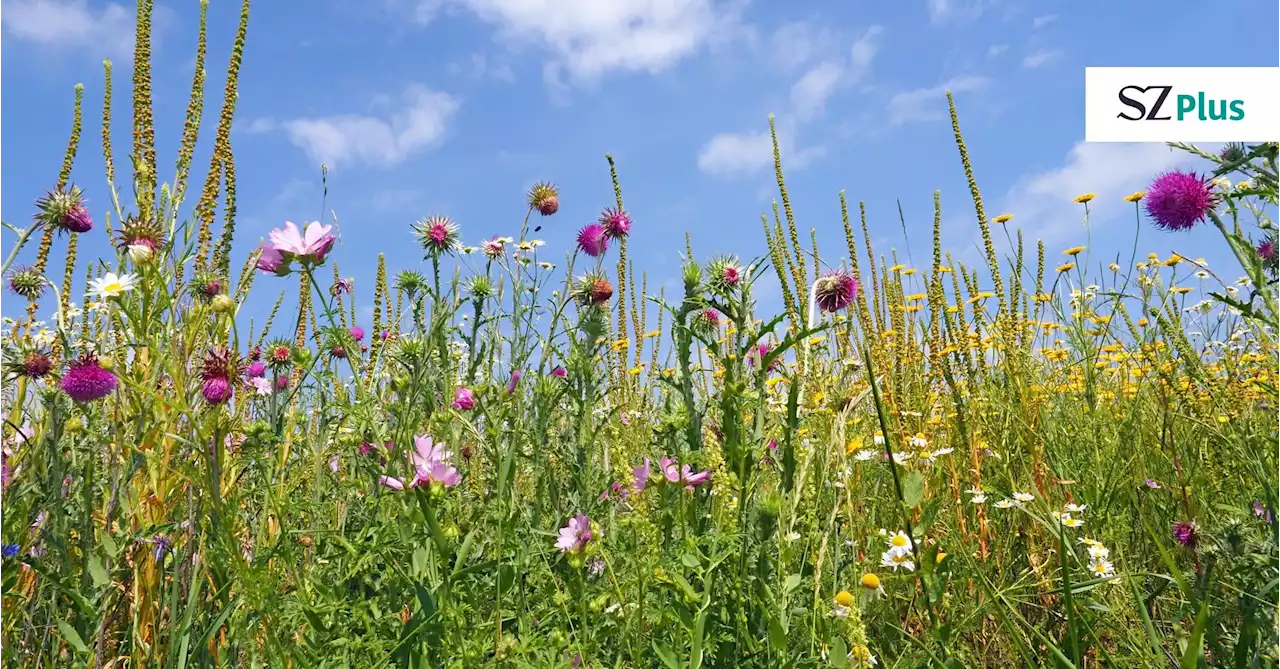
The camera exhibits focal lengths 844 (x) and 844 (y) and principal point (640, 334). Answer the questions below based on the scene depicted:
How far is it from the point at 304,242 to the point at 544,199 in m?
1.46

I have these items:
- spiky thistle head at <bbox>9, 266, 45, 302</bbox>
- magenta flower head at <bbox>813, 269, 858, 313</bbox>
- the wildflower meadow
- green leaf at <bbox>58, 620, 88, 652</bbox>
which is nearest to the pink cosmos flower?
the wildflower meadow

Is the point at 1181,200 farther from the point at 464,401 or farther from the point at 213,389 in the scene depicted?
the point at 213,389

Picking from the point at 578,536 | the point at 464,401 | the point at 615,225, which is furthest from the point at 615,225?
the point at 578,536

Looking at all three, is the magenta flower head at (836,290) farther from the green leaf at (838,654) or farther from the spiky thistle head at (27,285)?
the spiky thistle head at (27,285)

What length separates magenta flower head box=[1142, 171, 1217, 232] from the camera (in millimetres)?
2008

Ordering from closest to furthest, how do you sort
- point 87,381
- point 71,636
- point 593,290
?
1. point 71,636
2. point 87,381
3. point 593,290

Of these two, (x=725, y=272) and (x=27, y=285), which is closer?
(x=725, y=272)

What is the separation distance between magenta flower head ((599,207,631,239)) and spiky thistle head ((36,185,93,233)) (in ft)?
4.88

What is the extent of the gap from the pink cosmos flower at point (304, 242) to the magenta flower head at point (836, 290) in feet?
3.31

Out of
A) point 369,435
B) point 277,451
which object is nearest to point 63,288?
point 277,451

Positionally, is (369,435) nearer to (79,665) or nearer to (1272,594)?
(79,665)

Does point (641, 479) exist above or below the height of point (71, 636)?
above

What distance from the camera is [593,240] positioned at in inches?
106

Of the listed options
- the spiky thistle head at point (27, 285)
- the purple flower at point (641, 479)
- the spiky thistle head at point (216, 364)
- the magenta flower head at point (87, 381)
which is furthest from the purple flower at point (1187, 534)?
the spiky thistle head at point (27, 285)
